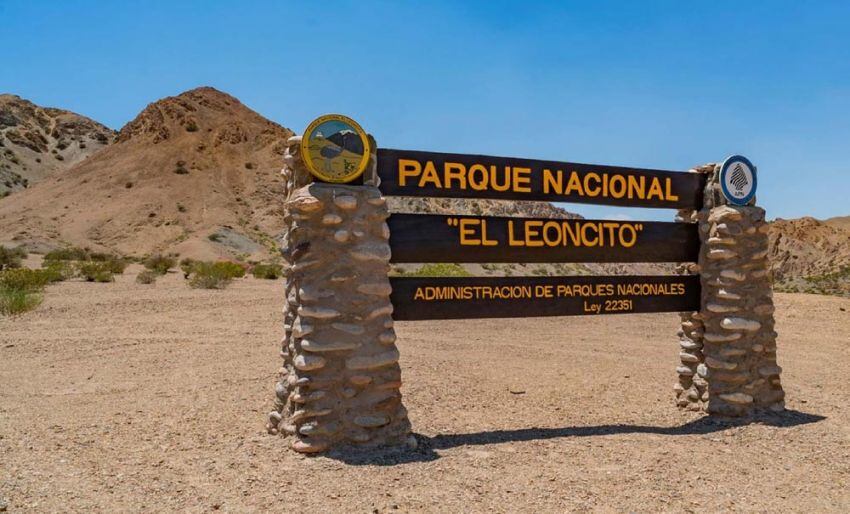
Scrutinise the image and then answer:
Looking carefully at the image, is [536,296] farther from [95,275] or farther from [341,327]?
[95,275]

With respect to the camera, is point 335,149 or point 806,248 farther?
point 806,248

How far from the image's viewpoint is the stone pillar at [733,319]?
22.2 ft

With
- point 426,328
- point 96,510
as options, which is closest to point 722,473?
point 96,510

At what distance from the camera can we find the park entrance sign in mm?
5199

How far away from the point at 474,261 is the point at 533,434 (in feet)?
5.75

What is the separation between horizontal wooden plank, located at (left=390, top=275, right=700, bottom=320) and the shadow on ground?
3.69 ft

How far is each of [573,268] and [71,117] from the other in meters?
71.0

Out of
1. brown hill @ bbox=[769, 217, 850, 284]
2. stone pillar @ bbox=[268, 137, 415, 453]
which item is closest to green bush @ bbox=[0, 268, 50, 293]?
stone pillar @ bbox=[268, 137, 415, 453]

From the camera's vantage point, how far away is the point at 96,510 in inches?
155

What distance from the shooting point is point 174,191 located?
5125 cm

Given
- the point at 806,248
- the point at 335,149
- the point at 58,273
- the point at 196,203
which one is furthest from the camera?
the point at 806,248

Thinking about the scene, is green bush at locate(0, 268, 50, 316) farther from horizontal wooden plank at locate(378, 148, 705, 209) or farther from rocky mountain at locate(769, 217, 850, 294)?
rocky mountain at locate(769, 217, 850, 294)

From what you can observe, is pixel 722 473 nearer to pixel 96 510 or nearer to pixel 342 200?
pixel 342 200

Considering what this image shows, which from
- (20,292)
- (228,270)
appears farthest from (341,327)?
(228,270)
